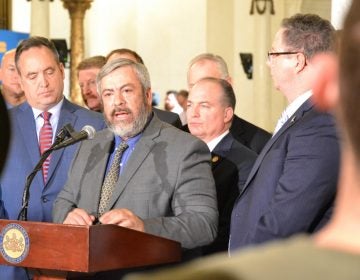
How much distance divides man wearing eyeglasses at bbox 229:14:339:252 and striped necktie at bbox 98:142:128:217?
0.68m

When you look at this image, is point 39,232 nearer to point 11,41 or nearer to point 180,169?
point 180,169

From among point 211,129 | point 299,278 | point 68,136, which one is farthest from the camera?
point 211,129

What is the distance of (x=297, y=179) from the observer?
3467 millimetres

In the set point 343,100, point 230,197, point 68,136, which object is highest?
point 343,100

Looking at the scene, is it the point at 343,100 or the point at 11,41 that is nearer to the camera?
the point at 343,100

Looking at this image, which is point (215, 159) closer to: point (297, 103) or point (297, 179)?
point (297, 103)

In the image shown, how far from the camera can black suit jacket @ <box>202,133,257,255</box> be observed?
4.89m

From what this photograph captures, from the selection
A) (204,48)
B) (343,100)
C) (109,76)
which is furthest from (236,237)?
(204,48)

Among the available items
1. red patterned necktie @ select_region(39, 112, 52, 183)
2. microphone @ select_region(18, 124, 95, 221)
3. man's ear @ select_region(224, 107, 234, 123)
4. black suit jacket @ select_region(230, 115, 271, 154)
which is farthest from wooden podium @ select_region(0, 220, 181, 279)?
black suit jacket @ select_region(230, 115, 271, 154)

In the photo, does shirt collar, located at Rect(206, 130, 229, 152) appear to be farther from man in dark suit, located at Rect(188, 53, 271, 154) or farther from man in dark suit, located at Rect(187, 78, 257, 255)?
man in dark suit, located at Rect(188, 53, 271, 154)

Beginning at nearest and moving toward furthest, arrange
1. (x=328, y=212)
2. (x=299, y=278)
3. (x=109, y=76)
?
(x=299, y=278), (x=328, y=212), (x=109, y=76)

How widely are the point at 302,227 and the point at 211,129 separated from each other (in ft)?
6.87

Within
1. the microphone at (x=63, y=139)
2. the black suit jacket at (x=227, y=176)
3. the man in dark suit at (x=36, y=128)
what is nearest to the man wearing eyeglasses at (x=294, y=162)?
the microphone at (x=63, y=139)

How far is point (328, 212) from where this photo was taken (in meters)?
3.48
